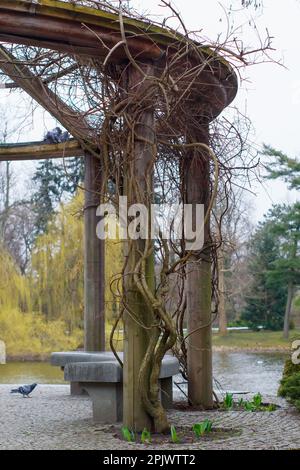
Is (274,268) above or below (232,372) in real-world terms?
above

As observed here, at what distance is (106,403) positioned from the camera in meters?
6.73

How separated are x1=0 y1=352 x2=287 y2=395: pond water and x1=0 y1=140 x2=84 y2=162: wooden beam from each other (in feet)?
17.4

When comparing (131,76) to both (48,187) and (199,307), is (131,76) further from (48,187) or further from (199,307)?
(48,187)

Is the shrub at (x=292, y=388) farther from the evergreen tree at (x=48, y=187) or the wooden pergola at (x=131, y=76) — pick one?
the evergreen tree at (x=48, y=187)

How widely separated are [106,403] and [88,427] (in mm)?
325

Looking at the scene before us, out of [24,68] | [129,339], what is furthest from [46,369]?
[129,339]

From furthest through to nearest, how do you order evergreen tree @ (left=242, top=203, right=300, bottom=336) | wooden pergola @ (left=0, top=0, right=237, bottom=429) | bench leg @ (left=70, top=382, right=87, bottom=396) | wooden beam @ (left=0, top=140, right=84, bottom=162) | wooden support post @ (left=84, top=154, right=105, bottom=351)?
evergreen tree @ (left=242, top=203, right=300, bottom=336)
wooden beam @ (left=0, top=140, right=84, bottom=162)
wooden support post @ (left=84, top=154, right=105, bottom=351)
bench leg @ (left=70, top=382, right=87, bottom=396)
wooden pergola @ (left=0, top=0, right=237, bottom=429)

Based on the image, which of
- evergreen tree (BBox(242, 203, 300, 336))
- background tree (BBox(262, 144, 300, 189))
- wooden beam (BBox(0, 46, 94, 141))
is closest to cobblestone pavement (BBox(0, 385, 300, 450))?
wooden beam (BBox(0, 46, 94, 141))

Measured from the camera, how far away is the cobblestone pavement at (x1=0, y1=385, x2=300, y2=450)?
5504 mm

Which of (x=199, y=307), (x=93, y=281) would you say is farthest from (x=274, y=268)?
(x=199, y=307)

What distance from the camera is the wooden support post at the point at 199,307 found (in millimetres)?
7625

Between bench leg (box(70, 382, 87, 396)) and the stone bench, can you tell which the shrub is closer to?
the stone bench

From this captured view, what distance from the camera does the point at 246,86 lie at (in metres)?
6.53

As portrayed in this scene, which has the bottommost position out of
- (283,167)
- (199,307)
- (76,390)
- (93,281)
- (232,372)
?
(232,372)
